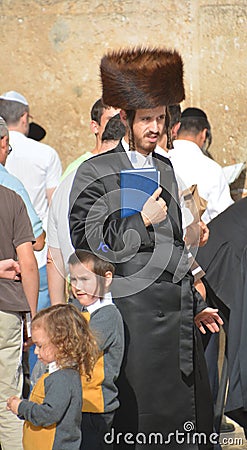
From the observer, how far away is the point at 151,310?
13.4ft

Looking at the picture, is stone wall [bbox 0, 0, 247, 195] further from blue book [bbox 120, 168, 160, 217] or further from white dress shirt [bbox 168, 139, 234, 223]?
blue book [bbox 120, 168, 160, 217]

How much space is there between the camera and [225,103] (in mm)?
7324

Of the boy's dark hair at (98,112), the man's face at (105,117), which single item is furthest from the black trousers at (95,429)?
the boy's dark hair at (98,112)

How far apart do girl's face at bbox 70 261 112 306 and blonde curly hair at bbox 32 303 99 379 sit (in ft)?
0.50

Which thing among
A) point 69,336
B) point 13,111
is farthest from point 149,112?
point 13,111

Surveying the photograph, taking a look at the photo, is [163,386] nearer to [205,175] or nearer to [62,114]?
[205,175]

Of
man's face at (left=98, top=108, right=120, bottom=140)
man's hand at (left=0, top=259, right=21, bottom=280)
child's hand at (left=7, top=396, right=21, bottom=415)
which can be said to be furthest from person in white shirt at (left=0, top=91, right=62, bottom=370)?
child's hand at (left=7, top=396, right=21, bottom=415)

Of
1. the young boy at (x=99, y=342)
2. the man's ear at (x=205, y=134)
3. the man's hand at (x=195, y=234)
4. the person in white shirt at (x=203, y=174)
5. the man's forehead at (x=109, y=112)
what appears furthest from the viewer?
the man's ear at (x=205, y=134)

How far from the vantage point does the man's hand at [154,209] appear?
3.84m

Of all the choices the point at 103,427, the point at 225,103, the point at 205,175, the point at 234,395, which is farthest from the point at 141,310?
the point at 225,103

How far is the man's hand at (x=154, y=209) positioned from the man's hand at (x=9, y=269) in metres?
0.94

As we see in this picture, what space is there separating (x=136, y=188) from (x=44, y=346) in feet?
2.08

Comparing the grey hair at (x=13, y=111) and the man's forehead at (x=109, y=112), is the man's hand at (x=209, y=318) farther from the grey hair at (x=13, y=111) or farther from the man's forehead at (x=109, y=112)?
the grey hair at (x=13, y=111)

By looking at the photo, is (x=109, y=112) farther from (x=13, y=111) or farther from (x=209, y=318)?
(x=13, y=111)
